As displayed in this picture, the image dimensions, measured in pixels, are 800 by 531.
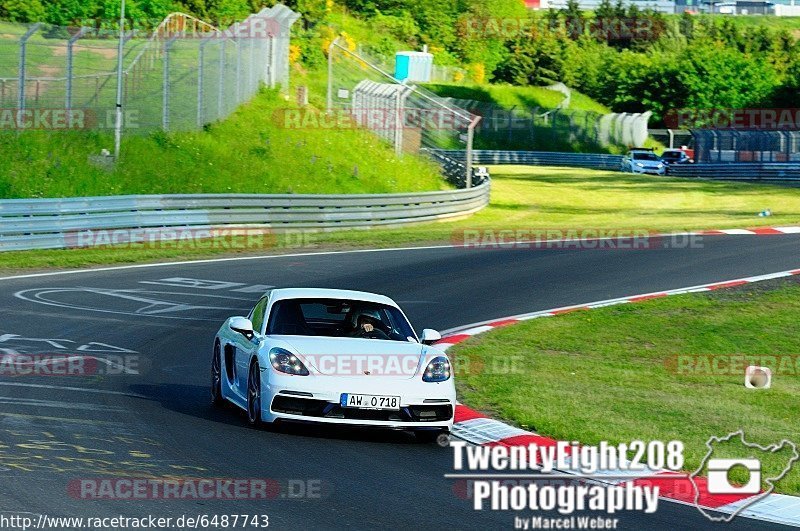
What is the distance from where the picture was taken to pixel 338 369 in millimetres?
10430

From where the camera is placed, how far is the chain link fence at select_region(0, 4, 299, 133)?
102 ft

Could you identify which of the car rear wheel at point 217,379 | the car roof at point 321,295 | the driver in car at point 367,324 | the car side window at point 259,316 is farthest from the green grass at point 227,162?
the driver in car at point 367,324

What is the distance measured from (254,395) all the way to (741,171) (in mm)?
55190

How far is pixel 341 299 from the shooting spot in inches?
464

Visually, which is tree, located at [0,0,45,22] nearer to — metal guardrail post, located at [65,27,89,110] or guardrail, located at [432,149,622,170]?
guardrail, located at [432,149,622,170]

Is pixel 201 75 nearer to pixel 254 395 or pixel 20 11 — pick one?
pixel 254 395

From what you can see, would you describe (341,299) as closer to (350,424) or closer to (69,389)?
(350,424)

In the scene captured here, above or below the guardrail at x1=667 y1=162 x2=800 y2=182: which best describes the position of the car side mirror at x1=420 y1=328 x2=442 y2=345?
below

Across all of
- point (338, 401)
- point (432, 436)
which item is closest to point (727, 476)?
point (432, 436)

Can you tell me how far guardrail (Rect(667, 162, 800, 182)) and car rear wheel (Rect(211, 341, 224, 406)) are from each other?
171ft

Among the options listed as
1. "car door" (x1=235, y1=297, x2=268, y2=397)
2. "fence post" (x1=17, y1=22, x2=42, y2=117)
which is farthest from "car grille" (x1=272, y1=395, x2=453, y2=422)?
"fence post" (x1=17, y1=22, x2=42, y2=117)

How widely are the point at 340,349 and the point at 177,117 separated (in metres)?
24.3

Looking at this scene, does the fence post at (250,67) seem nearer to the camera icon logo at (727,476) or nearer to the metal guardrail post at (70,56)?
the metal guardrail post at (70,56)

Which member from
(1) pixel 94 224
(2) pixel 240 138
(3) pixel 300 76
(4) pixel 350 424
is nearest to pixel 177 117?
(2) pixel 240 138
